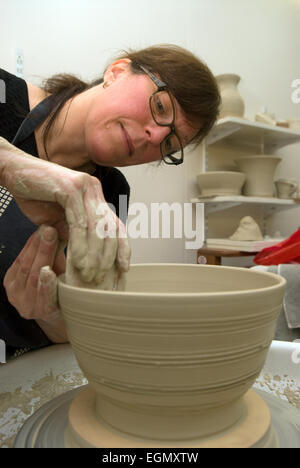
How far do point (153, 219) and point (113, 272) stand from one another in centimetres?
208

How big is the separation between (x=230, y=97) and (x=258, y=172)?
1.69ft

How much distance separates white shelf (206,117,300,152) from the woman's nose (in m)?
1.34

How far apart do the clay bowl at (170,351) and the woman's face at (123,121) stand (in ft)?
2.25

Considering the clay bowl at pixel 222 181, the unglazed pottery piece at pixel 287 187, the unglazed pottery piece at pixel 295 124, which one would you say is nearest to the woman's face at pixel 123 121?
the clay bowl at pixel 222 181

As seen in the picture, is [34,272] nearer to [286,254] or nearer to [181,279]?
[181,279]

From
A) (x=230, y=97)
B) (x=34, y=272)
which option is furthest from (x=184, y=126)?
(x=230, y=97)

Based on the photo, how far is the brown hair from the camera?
3.48 feet

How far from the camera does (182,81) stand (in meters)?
1.05

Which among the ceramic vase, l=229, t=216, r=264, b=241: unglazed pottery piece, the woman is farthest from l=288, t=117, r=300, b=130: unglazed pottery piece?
the woman

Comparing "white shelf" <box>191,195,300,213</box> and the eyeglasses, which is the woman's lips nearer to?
the eyeglasses

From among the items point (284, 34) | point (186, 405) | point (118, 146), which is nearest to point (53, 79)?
point (118, 146)

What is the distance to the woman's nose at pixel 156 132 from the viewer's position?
1065 millimetres

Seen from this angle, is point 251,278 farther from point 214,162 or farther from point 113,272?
point 214,162

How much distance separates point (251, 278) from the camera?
58 cm
